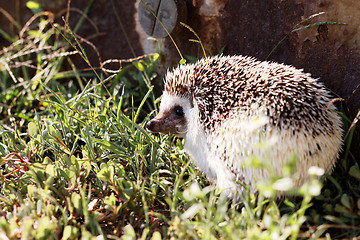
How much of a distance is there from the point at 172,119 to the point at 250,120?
2.39 feet

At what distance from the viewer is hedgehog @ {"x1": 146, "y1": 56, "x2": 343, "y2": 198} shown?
2305mm

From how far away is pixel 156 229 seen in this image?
8.28 ft

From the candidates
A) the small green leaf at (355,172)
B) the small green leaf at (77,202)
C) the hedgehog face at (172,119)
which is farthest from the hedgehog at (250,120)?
the small green leaf at (77,202)

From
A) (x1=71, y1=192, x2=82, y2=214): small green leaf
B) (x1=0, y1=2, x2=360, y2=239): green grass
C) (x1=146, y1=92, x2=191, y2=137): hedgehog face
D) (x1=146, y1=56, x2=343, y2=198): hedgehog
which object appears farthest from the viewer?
(x1=146, y1=92, x2=191, y2=137): hedgehog face

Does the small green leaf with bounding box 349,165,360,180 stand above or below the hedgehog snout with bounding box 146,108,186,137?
below

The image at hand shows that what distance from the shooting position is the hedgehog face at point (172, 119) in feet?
9.55

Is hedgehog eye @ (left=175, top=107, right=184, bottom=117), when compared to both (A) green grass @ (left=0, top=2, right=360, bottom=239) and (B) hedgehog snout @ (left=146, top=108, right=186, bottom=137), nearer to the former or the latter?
(B) hedgehog snout @ (left=146, top=108, right=186, bottom=137)

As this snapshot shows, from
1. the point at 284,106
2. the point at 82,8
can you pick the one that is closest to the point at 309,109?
the point at 284,106

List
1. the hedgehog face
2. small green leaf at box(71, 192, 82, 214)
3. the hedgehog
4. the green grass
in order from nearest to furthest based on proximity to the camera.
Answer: the green grass → the hedgehog → small green leaf at box(71, 192, 82, 214) → the hedgehog face

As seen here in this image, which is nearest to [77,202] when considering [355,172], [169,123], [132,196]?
[132,196]

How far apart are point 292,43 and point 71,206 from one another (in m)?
1.97

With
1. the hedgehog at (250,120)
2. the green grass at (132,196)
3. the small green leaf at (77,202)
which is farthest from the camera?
the small green leaf at (77,202)

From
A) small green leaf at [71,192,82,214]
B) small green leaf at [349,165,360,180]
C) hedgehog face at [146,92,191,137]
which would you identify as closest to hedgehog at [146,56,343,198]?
hedgehog face at [146,92,191,137]

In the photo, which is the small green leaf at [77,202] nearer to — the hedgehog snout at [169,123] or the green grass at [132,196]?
the green grass at [132,196]
